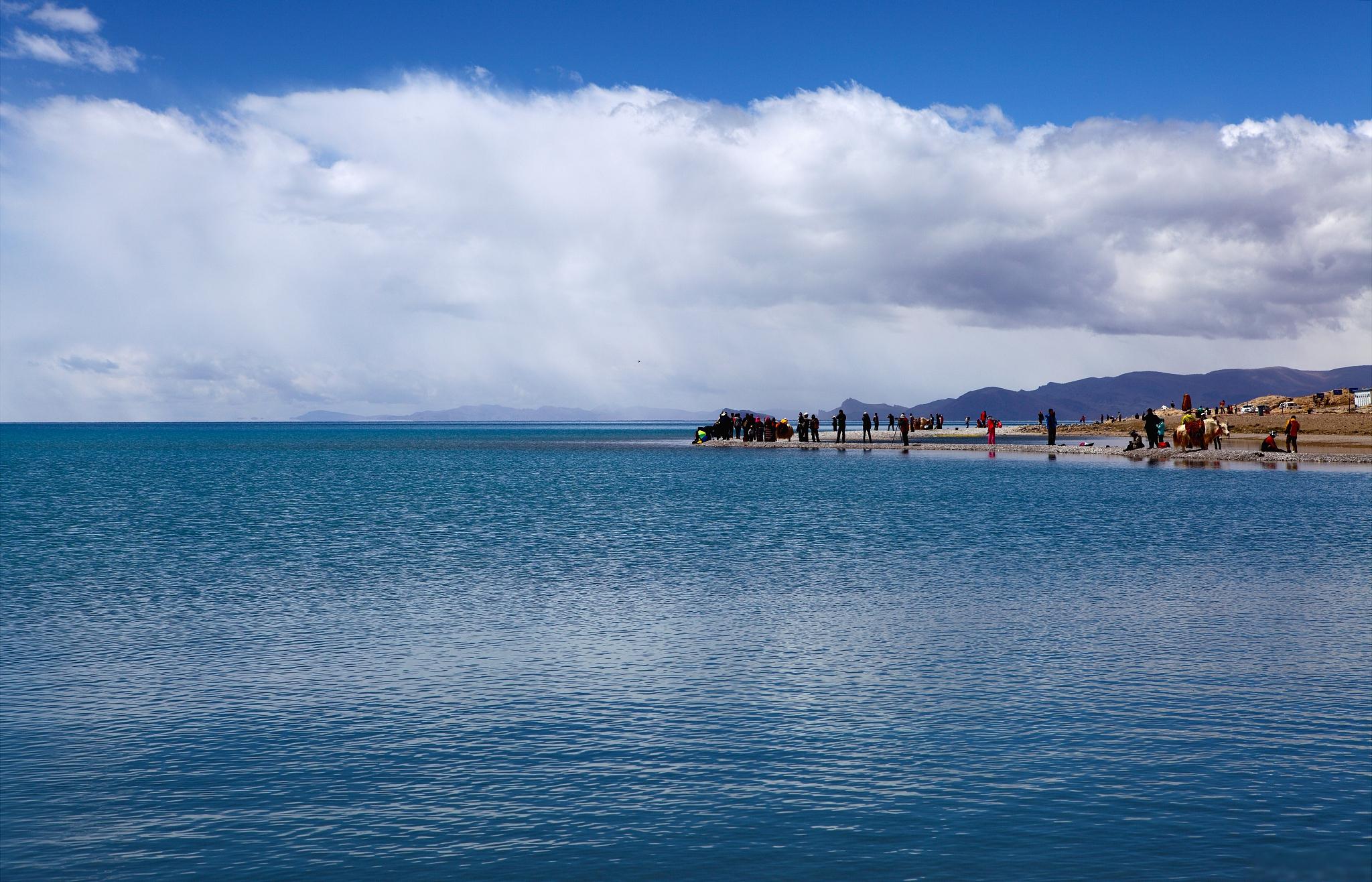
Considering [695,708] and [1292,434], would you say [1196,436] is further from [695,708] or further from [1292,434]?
[695,708]

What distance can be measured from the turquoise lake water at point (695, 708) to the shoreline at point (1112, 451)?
135ft

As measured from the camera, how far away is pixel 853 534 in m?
33.6

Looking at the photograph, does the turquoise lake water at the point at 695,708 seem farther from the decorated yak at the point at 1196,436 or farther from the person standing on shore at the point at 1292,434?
the decorated yak at the point at 1196,436

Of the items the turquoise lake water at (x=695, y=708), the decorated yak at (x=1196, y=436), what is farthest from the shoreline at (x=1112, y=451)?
the turquoise lake water at (x=695, y=708)

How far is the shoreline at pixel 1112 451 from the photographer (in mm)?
69688

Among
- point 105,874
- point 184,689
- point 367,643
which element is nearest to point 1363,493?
point 367,643

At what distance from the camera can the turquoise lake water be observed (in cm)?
907

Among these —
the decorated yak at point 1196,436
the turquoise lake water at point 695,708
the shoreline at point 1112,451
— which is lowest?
the turquoise lake water at point 695,708

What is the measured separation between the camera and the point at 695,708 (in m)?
13.3

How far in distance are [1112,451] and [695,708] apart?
7948cm

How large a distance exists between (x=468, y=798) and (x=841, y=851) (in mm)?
3353

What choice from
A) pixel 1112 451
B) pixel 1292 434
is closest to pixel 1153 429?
pixel 1112 451

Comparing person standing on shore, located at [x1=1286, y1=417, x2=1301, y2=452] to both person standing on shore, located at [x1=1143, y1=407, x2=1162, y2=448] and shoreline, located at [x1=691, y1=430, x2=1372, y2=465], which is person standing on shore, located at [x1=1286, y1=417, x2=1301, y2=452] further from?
person standing on shore, located at [x1=1143, y1=407, x2=1162, y2=448]

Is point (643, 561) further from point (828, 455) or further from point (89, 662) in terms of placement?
point (828, 455)
